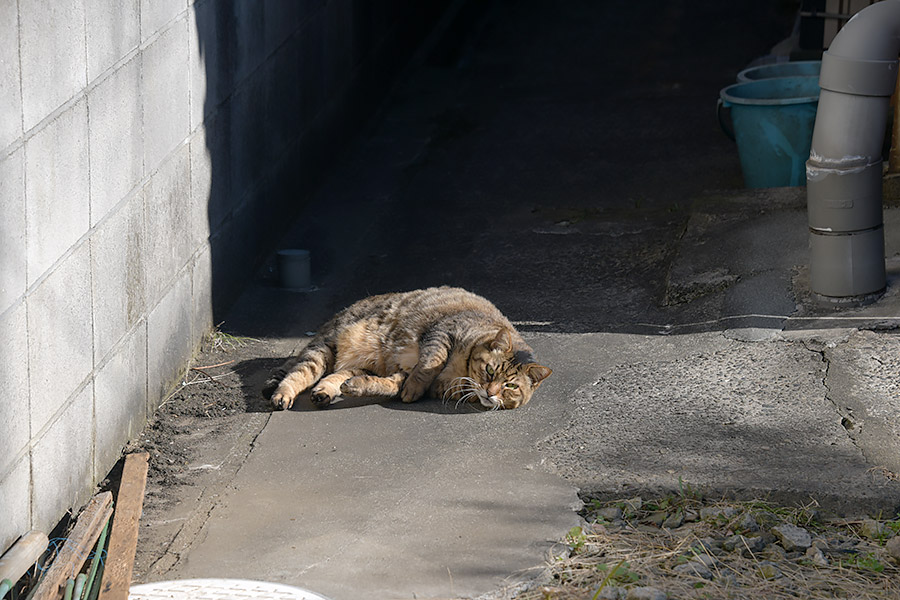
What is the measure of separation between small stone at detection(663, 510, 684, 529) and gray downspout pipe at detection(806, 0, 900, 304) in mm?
2470

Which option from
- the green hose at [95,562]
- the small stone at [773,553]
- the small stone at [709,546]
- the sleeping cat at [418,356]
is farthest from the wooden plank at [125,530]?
the small stone at [773,553]

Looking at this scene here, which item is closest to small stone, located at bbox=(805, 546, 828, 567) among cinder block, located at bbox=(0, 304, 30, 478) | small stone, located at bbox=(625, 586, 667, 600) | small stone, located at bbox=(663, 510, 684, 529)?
small stone, located at bbox=(663, 510, 684, 529)

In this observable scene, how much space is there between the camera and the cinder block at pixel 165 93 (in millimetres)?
5582

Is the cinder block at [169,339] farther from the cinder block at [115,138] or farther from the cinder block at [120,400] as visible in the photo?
the cinder block at [115,138]

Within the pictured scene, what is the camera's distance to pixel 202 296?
6617mm

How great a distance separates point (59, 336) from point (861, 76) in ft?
14.4

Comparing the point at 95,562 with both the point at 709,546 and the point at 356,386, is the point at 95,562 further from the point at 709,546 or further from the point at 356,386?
the point at 709,546

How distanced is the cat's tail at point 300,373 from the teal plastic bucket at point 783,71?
4.54 m

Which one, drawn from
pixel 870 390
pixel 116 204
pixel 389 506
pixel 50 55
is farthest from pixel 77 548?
pixel 870 390

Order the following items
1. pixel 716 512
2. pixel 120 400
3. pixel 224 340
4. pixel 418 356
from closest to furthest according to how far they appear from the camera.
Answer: pixel 716 512, pixel 120 400, pixel 418 356, pixel 224 340

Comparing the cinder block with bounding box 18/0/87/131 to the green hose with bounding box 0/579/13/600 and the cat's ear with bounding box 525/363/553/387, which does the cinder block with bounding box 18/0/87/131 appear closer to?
the green hose with bounding box 0/579/13/600

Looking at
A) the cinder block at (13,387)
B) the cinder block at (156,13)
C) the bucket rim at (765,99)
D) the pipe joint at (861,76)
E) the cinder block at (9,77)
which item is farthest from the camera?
the bucket rim at (765,99)

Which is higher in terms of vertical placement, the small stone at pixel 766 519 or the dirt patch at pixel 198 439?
the small stone at pixel 766 519

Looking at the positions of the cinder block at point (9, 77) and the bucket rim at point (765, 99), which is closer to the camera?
the cinder block at point (9, 77)
